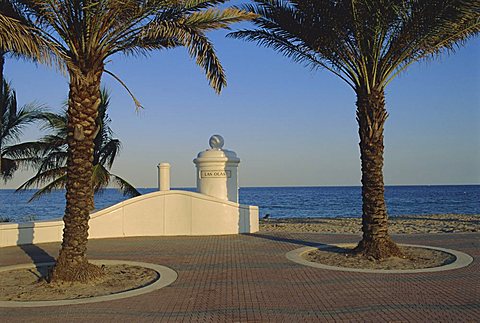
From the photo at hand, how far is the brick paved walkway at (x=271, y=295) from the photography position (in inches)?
249

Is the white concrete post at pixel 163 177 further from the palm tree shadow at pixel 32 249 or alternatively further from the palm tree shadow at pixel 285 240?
the palm tree shadow at pixel 32 249

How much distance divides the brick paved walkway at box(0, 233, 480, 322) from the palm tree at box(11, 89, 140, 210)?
28.0ft

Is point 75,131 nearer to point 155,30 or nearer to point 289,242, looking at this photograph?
point 155,30

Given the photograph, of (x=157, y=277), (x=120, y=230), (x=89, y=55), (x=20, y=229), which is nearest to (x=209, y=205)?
(x=120, y=230)

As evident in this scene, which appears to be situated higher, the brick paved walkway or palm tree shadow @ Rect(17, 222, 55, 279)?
palm tree shadow @ Rect(17, 222, 55, 279)

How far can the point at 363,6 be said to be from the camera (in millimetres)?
10141

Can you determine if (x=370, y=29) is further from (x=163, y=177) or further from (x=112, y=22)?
(x=163, y=177)

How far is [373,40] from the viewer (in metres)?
10.4

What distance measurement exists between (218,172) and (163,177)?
1809mm

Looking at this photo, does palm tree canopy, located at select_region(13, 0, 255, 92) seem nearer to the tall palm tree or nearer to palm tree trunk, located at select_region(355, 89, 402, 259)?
the tall palm tree

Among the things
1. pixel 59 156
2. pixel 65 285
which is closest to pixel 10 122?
pixel 59 156

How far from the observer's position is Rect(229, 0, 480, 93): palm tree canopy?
32.8 feet

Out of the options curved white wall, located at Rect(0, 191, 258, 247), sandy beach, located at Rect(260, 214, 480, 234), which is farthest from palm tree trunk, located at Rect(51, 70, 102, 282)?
sandy beach, located at Rect(260, 214, 480, 234)

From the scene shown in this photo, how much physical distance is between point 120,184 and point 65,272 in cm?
1289
